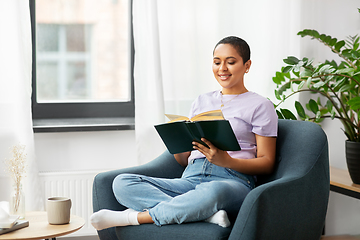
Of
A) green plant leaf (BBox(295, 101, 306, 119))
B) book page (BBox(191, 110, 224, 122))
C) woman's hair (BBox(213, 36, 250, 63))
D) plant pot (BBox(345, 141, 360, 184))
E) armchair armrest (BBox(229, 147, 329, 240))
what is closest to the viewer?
armchair armrest (BBox(229, 147, 329, 240))

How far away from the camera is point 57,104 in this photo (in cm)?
244

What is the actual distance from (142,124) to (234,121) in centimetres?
80

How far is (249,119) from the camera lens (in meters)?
1.62

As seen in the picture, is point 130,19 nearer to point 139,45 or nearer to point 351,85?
point 139,45

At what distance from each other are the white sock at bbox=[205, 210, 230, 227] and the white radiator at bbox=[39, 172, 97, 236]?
114 cm

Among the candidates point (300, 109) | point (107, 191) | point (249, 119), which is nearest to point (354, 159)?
point (300, 109)

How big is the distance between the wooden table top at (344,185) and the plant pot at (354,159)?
0.04m

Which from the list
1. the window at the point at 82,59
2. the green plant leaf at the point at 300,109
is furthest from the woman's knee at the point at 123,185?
the green plant leaf at the point at 300,109

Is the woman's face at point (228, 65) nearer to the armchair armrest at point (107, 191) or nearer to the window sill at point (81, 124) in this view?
the armchair armrest at point (107, 191)

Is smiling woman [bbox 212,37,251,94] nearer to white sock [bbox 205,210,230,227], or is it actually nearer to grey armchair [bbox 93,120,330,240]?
grey armchair [bbox 93,120,330,240]

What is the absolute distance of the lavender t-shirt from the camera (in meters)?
1.59

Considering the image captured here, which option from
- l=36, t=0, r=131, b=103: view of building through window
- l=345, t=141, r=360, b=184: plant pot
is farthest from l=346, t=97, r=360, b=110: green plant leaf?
l=36, t=0, r=131, b=103: view of building through window

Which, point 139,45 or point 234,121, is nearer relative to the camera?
point 234,121

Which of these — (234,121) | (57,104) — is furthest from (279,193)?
(57,104)
